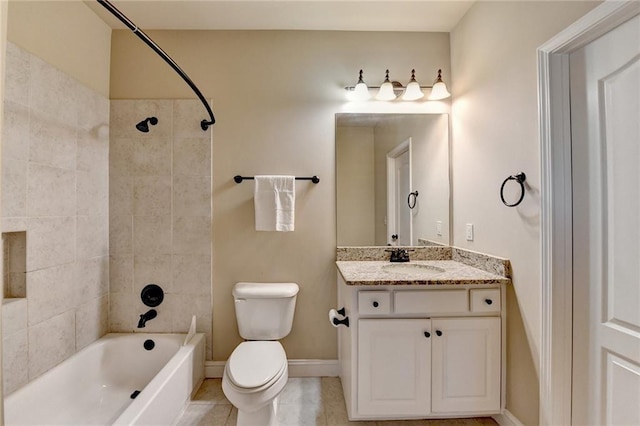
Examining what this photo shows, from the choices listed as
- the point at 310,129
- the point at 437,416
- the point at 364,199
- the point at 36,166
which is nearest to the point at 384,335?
the point at 437,416

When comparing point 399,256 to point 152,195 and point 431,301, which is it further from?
point 152,195

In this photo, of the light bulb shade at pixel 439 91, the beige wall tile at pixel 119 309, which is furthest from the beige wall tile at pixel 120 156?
the light bulb shade at pixel 439 91

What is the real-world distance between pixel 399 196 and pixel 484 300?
89cm

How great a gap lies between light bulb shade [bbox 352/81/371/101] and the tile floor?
1.98 m

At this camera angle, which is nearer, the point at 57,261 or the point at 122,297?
the point at 57,261

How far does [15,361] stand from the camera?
1.50 m

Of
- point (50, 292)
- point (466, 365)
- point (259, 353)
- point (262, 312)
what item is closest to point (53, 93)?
point (50, 292)

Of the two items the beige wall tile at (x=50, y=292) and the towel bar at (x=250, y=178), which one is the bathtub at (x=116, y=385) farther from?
the towel bar at (x=250, y=178)

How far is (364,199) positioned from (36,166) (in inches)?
75.1

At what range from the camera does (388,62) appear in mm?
2244

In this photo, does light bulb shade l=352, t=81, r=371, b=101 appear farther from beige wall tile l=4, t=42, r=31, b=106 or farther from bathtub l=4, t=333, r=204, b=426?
bathtub l=4, t=333, r=204, b=426

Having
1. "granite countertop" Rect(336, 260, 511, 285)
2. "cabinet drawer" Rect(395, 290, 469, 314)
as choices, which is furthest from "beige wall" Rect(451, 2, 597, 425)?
"cabinet drawer" Rect(395, 290, 469, 314)

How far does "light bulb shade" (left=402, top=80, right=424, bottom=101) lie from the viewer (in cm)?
212

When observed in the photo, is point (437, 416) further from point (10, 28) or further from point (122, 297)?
point (10, 28)
